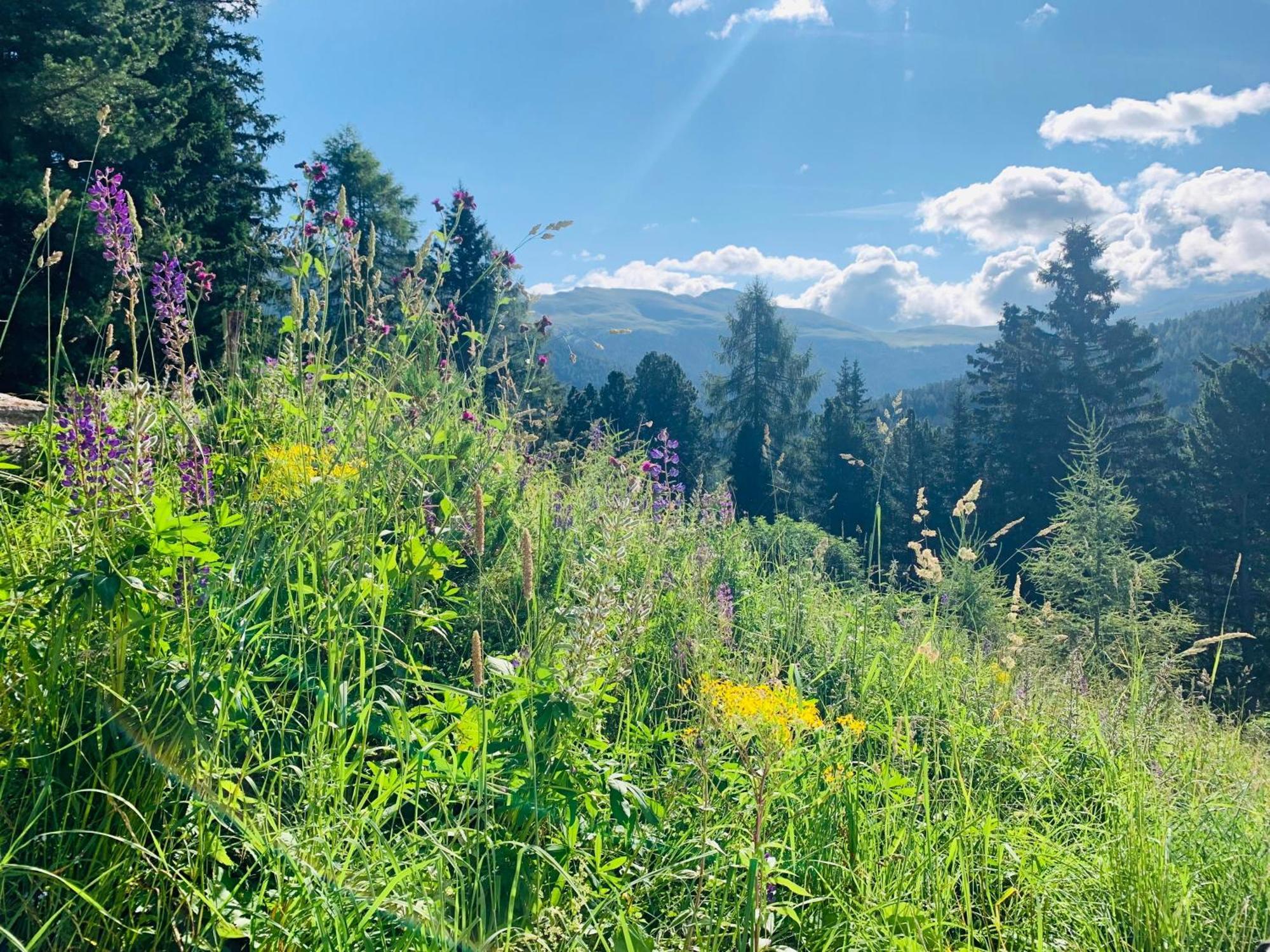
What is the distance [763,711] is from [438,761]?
67 cm

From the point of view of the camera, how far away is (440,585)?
2471 millimetres

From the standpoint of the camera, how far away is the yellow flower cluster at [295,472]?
83.8 inches

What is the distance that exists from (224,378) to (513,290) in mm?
1528

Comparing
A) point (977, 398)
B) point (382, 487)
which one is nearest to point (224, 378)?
point (382, 487)

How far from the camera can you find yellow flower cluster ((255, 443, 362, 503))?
2129 mm

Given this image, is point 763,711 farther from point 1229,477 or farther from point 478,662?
point 1229,477

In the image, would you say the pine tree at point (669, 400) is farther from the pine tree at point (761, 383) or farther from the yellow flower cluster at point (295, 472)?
the yellow flower cluster at point (295, 472)

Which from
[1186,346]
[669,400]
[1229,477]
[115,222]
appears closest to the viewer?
[115,222]

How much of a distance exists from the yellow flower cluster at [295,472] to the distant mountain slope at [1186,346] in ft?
266

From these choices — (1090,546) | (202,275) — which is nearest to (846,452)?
(1090,546)

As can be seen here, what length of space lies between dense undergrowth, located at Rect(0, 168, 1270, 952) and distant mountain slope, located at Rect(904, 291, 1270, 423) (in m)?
80.4

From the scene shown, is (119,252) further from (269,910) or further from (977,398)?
(977,398)

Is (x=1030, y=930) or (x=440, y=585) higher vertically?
(x=440, y=585)

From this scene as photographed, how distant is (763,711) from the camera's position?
59.3 inches
